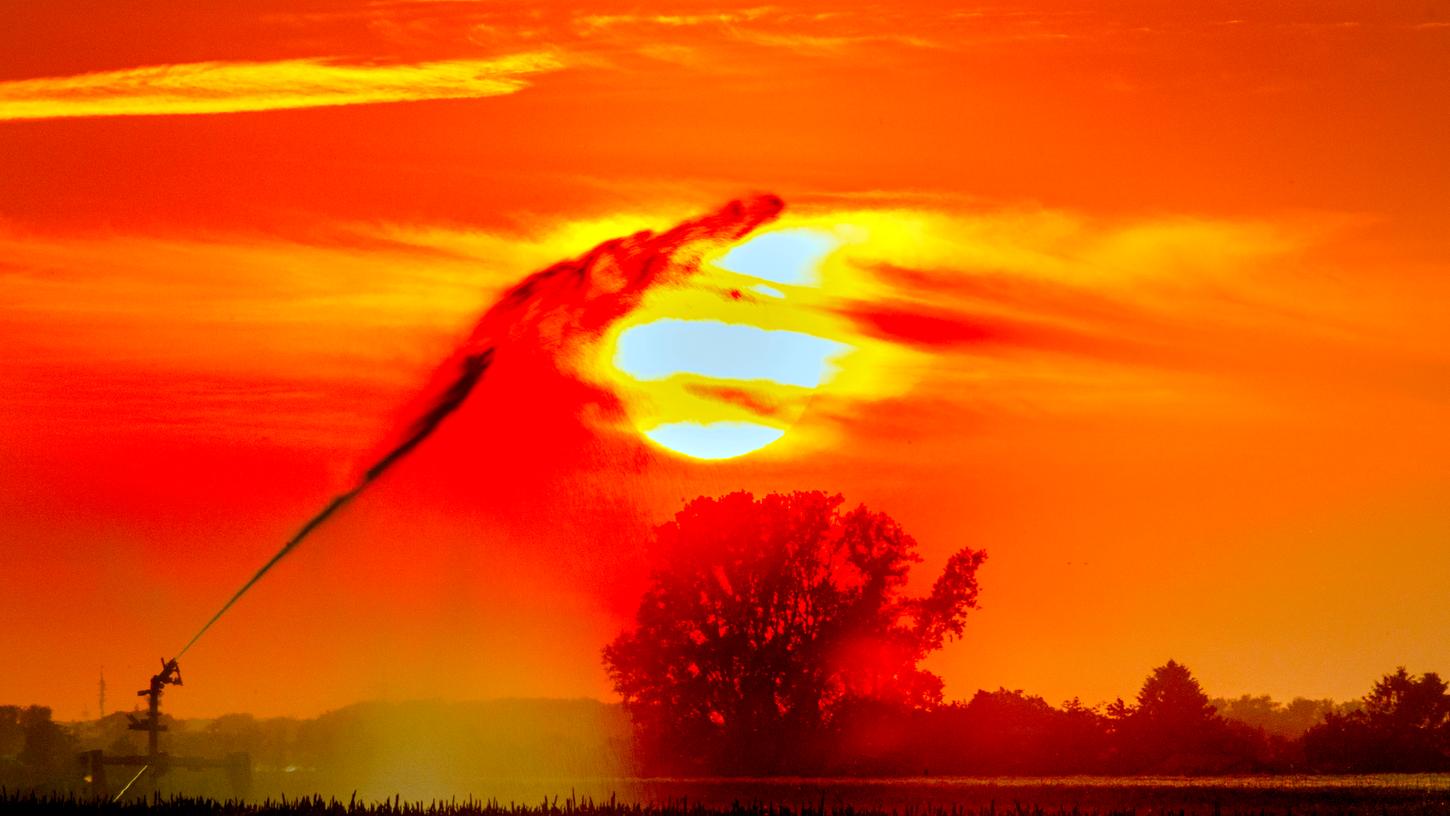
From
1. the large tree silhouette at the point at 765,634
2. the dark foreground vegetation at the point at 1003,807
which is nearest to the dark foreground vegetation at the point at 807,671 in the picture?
the large tree silhouette at the point at 765,634

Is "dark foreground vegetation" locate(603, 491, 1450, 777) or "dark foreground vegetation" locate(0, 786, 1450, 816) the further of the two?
"dark foreground vegetation" locate(603, 491, 1450, 777)

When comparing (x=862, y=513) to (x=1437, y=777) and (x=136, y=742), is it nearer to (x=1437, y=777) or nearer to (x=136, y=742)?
(x=1437, y=777)

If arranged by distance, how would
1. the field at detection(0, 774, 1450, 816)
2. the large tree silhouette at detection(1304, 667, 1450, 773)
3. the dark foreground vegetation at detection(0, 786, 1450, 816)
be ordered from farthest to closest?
the large tree silhouette at detection(1304, 667, 1450, 773) < the field at detection(0, 774, 1450, 816) < the dark foreground vegetation at detection(0, 786, 1450, 816)

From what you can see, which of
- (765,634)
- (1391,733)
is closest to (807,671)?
(765,634)

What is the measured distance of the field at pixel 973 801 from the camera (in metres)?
58.9

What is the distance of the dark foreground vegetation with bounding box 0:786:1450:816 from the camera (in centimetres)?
5766

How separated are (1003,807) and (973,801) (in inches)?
182

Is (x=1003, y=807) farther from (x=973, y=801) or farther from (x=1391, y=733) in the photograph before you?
(x=1391, y=733)

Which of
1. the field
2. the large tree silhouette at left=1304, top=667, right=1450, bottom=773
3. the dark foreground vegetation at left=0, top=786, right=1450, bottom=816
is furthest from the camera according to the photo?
the large tree silhouette at left=1304, top=667, right=1450, bottom=773

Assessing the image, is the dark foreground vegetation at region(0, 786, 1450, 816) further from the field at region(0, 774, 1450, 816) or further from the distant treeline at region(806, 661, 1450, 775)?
the distant treeline at region(806, 661, 1450, 775)

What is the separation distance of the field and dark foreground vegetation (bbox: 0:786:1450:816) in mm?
59

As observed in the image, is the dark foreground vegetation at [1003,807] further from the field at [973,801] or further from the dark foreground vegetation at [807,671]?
the dark foreground vegetation at [807,671]

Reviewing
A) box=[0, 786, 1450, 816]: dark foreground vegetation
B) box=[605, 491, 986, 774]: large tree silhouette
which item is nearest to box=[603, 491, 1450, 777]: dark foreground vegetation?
box=[605, 491, 986, 774]: large tree silhouette

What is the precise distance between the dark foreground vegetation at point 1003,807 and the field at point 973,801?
2.3 inches
